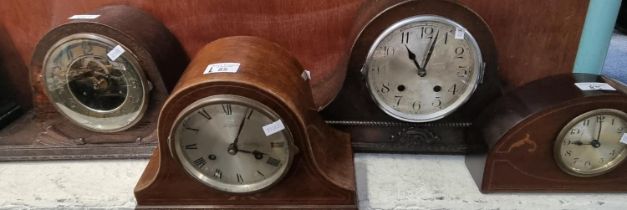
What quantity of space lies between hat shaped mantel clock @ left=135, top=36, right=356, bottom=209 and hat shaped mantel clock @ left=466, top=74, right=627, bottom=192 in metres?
0.40

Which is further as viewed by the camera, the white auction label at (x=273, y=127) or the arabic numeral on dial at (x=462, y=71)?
the arabic numeral on dial at (x=462, y=71)

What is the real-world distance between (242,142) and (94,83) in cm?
54

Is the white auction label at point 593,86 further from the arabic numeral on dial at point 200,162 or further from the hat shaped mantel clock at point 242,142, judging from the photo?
the arabic numeral on dial at point 200,162

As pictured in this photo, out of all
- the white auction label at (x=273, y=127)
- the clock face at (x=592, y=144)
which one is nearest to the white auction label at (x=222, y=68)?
the white auction label at (x=273, y=127)

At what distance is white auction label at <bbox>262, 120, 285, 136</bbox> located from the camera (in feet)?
3.52

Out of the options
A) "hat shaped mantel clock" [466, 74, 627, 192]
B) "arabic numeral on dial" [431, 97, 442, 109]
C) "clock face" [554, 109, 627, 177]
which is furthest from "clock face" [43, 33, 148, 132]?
"clock face" [554, 109, 627, 177]

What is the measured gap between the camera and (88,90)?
137cm

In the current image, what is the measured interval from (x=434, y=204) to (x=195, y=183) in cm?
61

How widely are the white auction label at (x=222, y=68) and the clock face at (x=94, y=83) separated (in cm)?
32

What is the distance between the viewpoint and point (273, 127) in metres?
1.08

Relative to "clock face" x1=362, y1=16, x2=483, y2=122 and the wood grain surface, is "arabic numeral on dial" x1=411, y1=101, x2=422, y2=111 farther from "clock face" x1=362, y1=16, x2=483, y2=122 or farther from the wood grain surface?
the wood grain surface

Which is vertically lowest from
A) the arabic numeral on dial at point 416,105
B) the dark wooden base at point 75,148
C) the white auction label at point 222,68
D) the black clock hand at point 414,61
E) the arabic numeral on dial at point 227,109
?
the dark wooden base at point 75,148

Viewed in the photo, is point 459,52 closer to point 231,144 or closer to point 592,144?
point 592,144

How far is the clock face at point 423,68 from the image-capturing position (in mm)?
1234
